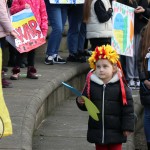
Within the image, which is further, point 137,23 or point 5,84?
point 137,23

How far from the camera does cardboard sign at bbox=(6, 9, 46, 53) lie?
28.5 ft

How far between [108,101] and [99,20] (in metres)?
4.27

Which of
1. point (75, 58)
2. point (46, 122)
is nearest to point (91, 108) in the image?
point (46, 122)

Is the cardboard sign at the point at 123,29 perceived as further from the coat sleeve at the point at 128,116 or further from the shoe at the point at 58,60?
the coat sleeve at the point at 128,116

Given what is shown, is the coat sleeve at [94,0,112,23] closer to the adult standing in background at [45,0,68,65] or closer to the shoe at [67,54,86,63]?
the adult standing in background at [45,0,68,65]

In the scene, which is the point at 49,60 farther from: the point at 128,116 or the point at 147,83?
the point at 128,116

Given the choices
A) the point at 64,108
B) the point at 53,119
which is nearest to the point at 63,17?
the point at 64,108

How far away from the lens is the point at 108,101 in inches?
227

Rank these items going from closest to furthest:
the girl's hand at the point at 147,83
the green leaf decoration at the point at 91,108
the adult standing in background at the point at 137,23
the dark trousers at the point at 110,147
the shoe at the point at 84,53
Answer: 1. the green leaf decoration at the point at 91,108
2. the dark trousers at the point at 110,147
3. the girl's hand at the point at 147,83
4. the adult standing in background at the point at 137,23
5. the shoe at the point at 84,53

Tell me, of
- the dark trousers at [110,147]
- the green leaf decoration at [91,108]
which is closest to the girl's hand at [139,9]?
the dark trousers at [110,147]

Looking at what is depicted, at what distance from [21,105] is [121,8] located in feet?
11.0

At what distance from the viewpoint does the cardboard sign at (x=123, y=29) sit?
32.1ft

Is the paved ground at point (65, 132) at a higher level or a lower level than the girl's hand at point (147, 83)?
lower

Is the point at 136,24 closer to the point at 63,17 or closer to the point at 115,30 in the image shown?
the point at 115,30
